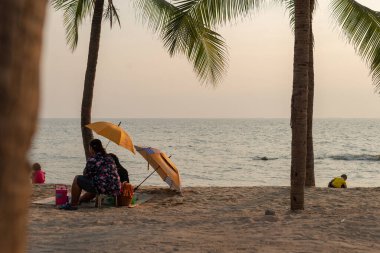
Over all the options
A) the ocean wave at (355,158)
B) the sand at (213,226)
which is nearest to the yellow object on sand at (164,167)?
the sand at (213,226)

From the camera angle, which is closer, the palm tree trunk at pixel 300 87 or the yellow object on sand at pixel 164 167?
the palm tree trunk at pixel 300 87

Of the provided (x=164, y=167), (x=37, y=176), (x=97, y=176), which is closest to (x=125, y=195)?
(x=97, y=176)

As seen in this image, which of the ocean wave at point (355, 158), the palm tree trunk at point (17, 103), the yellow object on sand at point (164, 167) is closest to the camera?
the palm tree trunk at point (17, 103)

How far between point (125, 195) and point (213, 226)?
2552 millimetres

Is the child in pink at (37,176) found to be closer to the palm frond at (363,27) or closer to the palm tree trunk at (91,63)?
the palm tree trunk at (91,63)

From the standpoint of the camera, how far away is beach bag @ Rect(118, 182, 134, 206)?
9867 mm

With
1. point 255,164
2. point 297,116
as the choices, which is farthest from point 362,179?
point 297,116

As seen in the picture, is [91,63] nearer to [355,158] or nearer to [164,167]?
[164,167]

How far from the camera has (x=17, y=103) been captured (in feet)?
5.42

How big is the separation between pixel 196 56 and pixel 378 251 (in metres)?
7.08

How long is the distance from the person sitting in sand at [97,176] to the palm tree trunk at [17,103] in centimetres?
753

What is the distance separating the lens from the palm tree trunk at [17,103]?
1.62m

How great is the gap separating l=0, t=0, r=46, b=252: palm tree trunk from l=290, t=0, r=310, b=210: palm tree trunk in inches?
300

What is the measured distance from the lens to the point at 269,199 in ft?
36.4
